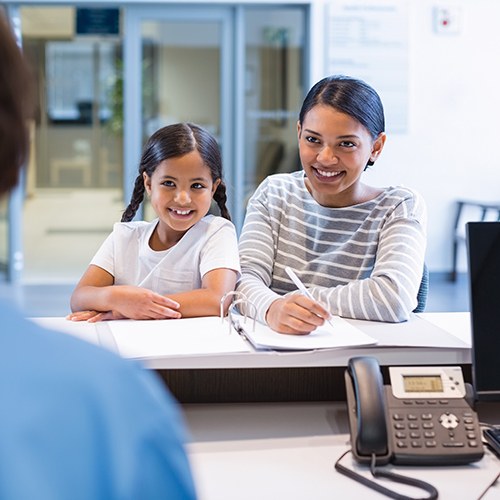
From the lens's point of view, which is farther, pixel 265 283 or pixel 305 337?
pixel 265 283

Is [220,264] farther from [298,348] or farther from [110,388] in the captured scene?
[110,388]

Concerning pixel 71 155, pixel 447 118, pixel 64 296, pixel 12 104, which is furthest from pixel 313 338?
pixel 71 155

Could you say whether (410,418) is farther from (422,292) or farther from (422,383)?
(422,292)

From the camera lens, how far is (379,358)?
1428 millimetres

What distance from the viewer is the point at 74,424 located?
367 millimetres

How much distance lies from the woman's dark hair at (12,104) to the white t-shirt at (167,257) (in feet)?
4.96

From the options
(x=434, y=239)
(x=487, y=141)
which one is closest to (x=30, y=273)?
(x=434, y=239)

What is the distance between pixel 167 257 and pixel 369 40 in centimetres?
454

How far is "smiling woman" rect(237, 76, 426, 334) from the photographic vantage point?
184cm

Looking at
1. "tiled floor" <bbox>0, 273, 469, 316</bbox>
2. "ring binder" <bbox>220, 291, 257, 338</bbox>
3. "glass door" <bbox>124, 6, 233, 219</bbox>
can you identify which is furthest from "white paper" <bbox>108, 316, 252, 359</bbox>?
"glass door" <bbox>124, 6, 233, 219</bbox>

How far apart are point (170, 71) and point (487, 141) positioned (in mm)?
2450

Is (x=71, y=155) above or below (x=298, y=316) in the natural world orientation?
above

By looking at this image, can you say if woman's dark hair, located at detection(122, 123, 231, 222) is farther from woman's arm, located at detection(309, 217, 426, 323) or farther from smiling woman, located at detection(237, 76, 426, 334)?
woman's arm, located at detection(309, 217, 426, 323)

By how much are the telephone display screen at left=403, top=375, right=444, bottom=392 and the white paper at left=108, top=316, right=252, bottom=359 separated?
26cm
